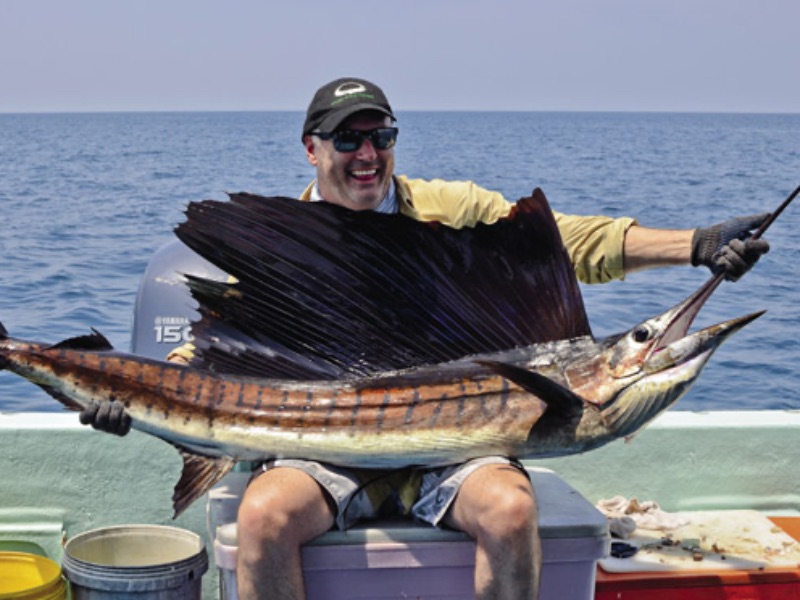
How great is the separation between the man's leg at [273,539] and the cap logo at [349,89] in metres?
1.04

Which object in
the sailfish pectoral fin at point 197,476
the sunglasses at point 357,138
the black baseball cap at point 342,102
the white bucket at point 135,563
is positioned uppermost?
the black baseball cap at point 342,102

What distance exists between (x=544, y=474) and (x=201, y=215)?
3.28ft

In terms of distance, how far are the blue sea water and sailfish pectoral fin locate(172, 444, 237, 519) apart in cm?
227

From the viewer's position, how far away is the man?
2268 millimetres

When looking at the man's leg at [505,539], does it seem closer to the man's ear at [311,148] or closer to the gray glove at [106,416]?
the gray glove at [106,416]

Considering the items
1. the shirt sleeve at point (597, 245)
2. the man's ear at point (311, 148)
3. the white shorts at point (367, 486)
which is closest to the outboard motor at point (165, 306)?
the man's ear at point (311, 148)

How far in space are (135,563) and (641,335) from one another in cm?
138

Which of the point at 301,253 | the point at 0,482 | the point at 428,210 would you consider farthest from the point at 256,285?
the point at 0,482

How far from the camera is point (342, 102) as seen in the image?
289cm

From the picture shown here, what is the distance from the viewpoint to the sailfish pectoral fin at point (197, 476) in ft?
8.18

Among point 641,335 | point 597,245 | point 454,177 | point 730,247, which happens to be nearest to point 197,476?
point 641,335

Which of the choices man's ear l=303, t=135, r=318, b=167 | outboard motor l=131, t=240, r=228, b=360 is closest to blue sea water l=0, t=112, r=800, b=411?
outboard motor l=131, t=240, r=228, b=360

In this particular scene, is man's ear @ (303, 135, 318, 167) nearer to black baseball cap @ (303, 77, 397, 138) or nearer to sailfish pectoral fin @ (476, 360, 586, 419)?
black baseball cap @ (303, 77, 397, 138)

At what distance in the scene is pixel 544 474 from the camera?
283cm
